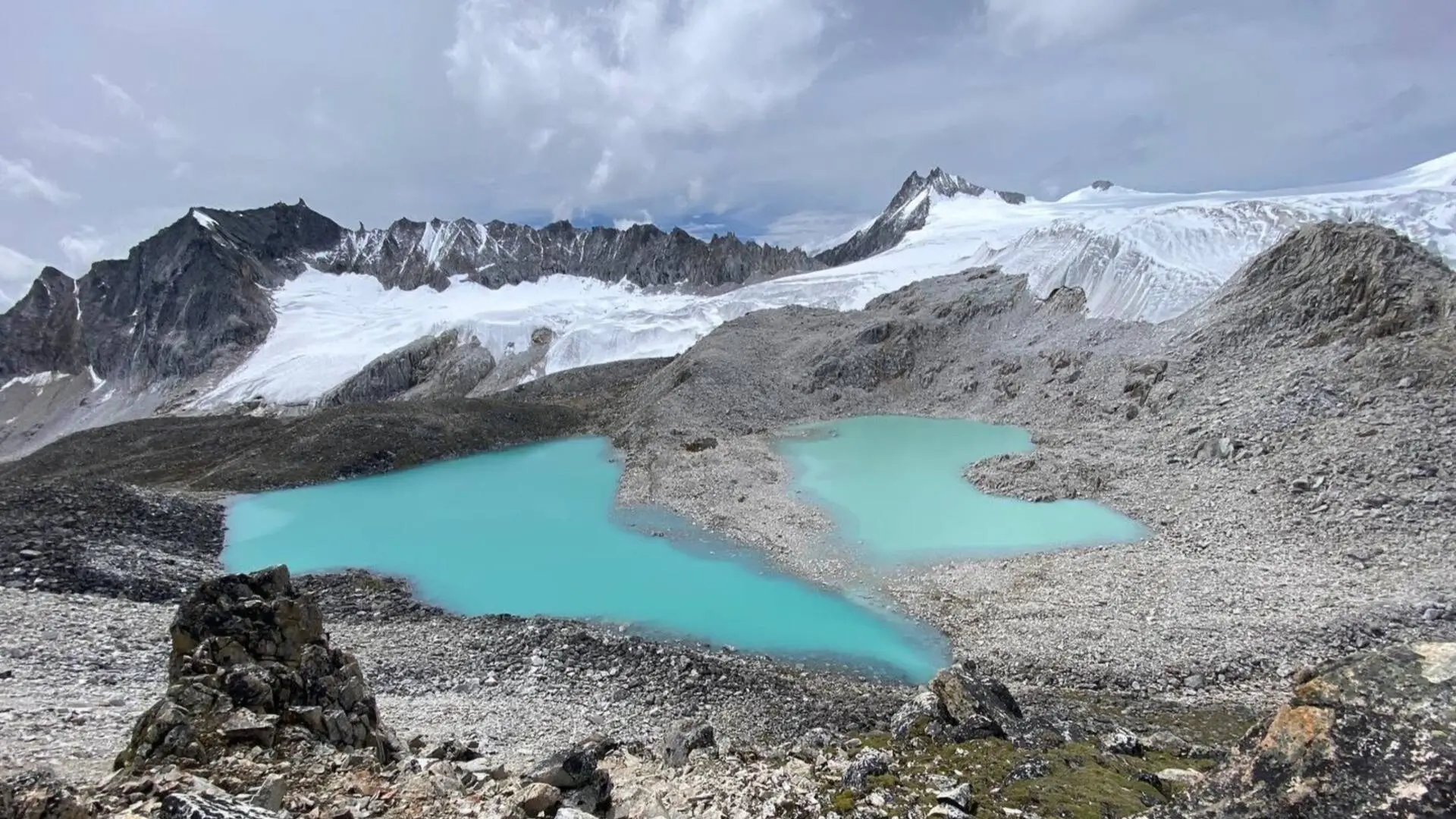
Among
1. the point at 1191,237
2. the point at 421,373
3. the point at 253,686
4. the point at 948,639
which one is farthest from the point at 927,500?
the point at 421,373

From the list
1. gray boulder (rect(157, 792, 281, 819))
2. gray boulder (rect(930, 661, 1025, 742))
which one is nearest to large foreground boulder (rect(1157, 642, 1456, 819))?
gray boulder (rect(930, 661, 1025, 742))

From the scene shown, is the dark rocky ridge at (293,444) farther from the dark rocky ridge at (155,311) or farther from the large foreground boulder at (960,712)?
the dark rocky ridge at (155,311)

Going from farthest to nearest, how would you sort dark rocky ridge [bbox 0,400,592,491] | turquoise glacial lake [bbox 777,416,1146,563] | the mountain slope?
the mountain slope, dark rocky ridge [bbox 0,400,592,491], turquoise glacial lake [bbox 777,416,1146,563]

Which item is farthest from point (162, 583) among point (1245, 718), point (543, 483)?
point (1245, 718)

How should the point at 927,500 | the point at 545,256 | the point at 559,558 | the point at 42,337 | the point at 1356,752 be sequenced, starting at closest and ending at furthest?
the point at 1356,752, the point at 559,558, the point at 927,500, the point at 42,337, the point at 545,256

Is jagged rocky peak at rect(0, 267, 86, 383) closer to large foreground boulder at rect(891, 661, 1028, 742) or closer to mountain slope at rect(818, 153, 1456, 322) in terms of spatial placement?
mountain slope at rect(818, 153, 1456, 322)

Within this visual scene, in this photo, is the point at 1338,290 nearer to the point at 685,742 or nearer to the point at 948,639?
the point at 948,639
